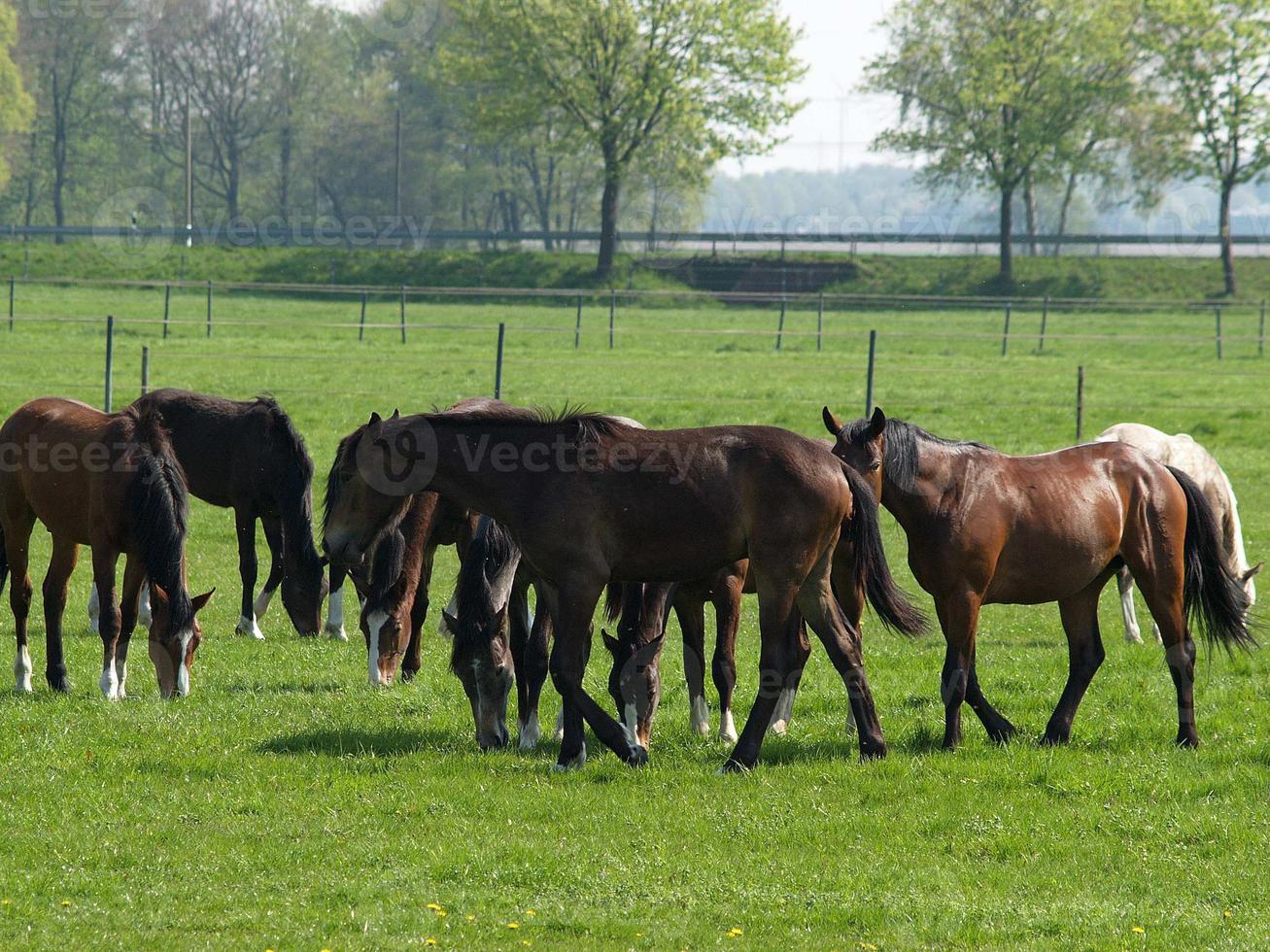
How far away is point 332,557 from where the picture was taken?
21.4ft

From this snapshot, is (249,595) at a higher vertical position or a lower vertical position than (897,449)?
lower

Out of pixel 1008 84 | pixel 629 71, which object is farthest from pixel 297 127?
pixel 1008 84

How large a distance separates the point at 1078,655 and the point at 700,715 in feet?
6.58

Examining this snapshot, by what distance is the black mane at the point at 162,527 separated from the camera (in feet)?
24.7

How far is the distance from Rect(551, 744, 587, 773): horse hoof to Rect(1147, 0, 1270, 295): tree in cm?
4166

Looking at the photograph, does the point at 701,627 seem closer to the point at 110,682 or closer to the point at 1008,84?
the point at 110,682

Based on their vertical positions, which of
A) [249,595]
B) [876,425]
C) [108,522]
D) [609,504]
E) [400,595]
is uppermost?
[876,425]

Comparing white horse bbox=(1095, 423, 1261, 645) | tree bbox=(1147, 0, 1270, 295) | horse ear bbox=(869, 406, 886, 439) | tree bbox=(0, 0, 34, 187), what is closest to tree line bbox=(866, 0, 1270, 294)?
tree bbox=(1147, 0, 1270, 295)

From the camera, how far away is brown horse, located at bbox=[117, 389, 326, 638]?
955cm

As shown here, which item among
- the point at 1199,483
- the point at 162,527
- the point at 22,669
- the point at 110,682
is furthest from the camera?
the point at 1199,483

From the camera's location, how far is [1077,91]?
45.5 meters

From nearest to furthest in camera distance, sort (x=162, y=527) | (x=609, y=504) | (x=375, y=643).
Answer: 1. (x=609, y=504)
2. (x=162, y=527)
3. (x=375, y=643)

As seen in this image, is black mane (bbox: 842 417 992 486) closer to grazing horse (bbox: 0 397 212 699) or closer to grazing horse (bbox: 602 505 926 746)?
grazing horse (bbox: 602 505 926 746)

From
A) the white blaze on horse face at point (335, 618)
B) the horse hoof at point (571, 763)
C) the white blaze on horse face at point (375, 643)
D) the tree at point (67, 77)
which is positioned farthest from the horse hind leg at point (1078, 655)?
the tree at point (67, 77)
